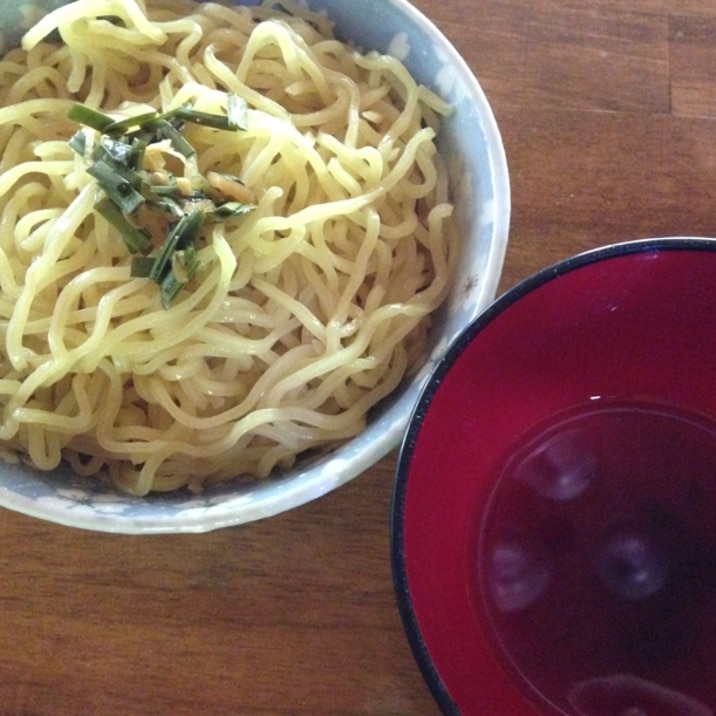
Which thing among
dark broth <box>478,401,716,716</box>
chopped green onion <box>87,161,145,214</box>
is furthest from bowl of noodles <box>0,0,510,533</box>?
dark broth <box>478,401,716,716</box>

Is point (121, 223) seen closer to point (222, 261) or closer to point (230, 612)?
point (222, 261)

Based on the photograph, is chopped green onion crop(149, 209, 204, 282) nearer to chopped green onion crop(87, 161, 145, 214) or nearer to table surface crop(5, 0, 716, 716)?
chopped green onion crop(87, 161, 145, 214)

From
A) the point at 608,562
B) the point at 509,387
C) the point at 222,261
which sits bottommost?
the point at 608,562

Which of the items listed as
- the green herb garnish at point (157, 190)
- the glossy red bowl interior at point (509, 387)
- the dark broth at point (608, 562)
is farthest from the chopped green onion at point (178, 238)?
the dark broth at point (608, 562)

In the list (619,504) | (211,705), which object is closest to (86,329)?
(211,705)

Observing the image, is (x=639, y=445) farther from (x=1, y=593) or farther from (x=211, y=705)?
(x=1, y=593)

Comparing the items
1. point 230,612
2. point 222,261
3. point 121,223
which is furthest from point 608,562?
point 121,223

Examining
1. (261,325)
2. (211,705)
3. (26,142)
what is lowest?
(211,705)
